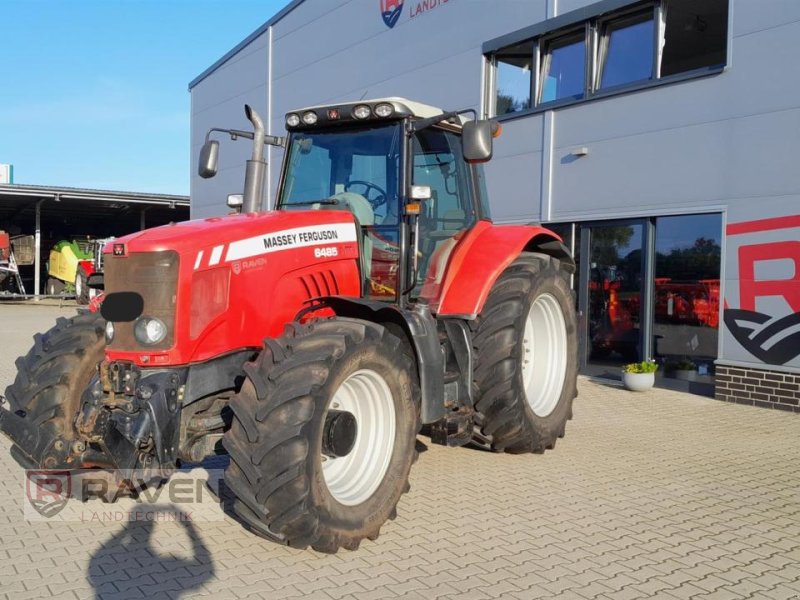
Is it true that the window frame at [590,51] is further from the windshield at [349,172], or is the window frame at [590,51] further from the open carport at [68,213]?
the open carport at [68,213]

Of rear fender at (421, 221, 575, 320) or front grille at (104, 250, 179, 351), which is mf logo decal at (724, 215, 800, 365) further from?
front grille at (104, 250, 179, 351)

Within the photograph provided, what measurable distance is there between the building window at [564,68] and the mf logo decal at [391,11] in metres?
3.59

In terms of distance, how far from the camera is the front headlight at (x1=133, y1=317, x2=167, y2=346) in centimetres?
366

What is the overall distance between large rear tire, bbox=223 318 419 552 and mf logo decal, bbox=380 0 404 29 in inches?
399

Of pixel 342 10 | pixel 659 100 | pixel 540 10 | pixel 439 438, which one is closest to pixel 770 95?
pixel 659 100

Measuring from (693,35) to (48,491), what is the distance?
Answer: 821 centimetres

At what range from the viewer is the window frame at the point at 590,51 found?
28.5 feet

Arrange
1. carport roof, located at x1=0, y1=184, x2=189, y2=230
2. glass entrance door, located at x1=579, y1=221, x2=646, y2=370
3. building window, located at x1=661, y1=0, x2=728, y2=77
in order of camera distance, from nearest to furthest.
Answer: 1. building window, located at x1=661, y1=0, x2=728, y2=77
2. glass entrance door, located at x1=579, y1=221, x2=646, y2=370
3. carport roof, located at x1=0, y1=184, x2=189, y2=230

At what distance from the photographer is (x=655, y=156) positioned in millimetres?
8695

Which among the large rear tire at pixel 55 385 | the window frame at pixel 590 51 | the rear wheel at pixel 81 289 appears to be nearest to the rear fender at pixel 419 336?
the large rear tire at pixel 55 385

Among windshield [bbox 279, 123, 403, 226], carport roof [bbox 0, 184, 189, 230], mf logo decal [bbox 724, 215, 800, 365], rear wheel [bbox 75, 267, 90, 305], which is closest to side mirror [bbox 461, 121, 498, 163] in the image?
windshield [bbox 279, 123, 403, 226]

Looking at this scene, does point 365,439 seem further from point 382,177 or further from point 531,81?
point 531,81

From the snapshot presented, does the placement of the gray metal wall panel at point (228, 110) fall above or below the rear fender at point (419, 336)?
above

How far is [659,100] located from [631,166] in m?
0.82
